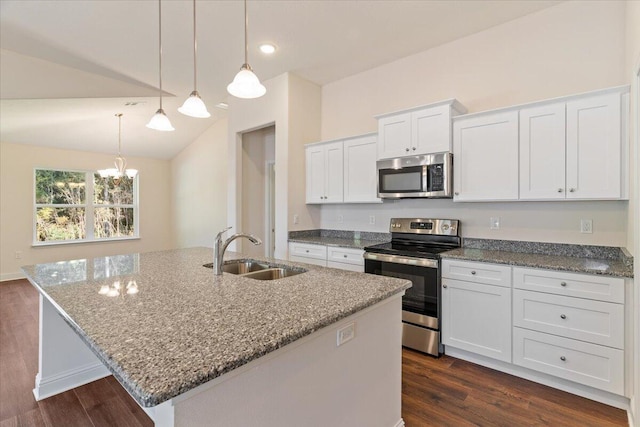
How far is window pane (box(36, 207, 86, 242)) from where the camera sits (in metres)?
6.06

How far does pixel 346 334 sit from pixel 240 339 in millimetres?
564

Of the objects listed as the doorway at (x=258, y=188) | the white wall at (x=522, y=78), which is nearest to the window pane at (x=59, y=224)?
the doorway at (x=258, y=188)

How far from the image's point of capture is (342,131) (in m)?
4.11

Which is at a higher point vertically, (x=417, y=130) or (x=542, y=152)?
(x=417, y=130)

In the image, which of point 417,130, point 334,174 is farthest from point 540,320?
point 334,174

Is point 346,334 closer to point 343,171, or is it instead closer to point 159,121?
point 159,121

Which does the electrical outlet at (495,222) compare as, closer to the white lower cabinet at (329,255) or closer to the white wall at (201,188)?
the white lower cabinet at (329,255)

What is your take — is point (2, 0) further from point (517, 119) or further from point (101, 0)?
point (517, 119)

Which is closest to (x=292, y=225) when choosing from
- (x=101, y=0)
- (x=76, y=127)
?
(x=101, y=0)

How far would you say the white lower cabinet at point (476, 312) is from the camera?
2.38 meters

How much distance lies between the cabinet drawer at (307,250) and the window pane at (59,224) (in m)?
5.37

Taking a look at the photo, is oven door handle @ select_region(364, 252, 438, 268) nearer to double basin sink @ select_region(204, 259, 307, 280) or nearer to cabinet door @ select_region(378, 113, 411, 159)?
cabinet door @ select_region(378, 113, 411, 159)

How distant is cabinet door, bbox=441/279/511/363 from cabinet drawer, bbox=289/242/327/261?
4.58ft

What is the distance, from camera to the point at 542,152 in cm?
243
